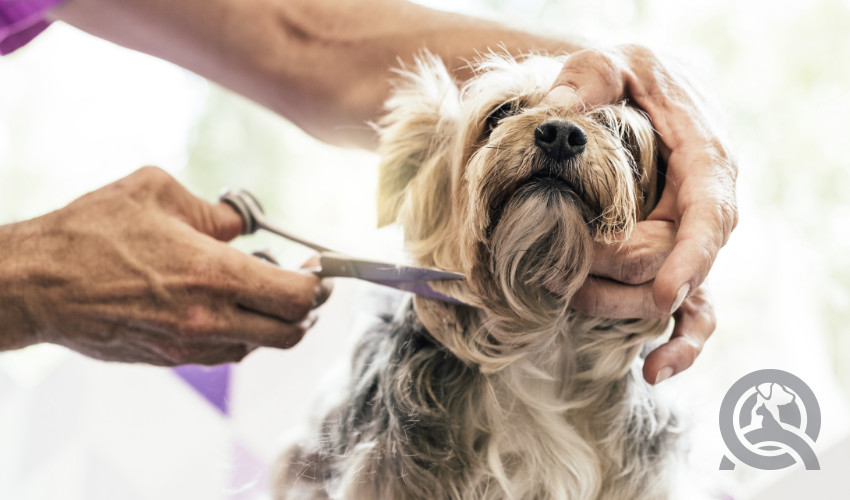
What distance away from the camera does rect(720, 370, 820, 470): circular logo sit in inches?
37.5

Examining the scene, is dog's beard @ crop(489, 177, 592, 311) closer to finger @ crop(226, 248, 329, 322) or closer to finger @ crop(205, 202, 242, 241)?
finger @ crop(226, 248, 329, 322)

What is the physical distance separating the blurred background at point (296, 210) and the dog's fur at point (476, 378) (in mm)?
84

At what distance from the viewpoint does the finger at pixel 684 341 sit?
0.93m

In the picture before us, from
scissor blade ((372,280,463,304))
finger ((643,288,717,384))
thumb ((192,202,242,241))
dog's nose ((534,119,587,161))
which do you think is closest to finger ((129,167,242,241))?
thumb ((192,202,242,241))

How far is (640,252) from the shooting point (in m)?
0.84

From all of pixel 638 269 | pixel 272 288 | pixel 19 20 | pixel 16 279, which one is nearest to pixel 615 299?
pixel 638 269

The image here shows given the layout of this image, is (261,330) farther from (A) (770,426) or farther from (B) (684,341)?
(A) (770,426)

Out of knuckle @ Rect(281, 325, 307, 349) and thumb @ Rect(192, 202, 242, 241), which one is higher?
thumb @ Rect(192, 202, 242, 241)

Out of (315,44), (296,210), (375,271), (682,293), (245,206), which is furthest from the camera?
(296,210)

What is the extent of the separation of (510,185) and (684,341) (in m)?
0.30

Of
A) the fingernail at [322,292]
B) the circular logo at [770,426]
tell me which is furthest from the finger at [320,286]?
the circular logo at [770,426]

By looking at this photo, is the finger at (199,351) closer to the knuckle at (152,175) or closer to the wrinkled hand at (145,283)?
the wrinkled hand at (145,283)

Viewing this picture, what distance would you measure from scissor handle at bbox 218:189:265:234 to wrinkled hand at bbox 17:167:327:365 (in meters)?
0.14

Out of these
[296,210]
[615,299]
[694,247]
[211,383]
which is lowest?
[211,383]
